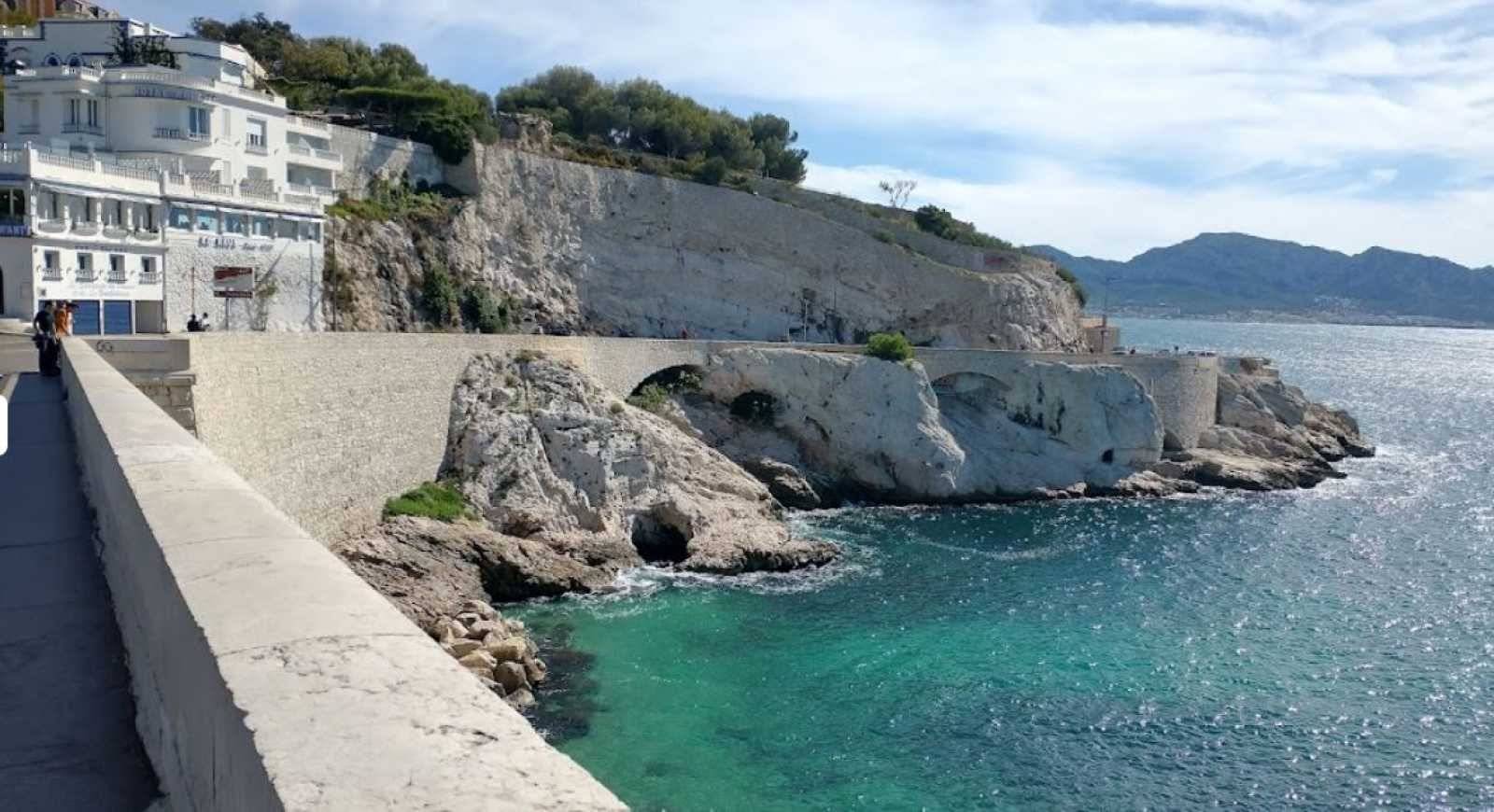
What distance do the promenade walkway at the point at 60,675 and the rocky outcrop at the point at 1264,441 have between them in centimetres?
4302

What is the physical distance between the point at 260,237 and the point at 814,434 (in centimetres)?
1908

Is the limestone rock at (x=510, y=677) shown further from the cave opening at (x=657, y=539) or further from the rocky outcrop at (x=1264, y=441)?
the rocky outcrop at (x=1264, y=441)

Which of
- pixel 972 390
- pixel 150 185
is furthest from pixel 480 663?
pixel 972 390

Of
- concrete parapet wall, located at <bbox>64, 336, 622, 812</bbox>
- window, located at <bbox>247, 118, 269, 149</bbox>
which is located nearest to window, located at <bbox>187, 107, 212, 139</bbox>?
window, located at <bbox>247, 118, 269, 149</bbox>

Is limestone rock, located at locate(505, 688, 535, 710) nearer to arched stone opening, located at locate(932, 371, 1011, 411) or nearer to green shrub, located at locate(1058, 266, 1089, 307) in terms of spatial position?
arched stone opening, located at locate(932, 371, 1011, 411)

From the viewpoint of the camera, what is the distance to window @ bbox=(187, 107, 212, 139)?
33.9 meters

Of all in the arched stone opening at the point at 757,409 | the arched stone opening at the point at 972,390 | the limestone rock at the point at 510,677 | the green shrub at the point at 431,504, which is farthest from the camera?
the arched stone opening at the point at 972,390

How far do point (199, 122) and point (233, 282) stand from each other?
5751 mm

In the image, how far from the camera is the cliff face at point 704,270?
45719 mm

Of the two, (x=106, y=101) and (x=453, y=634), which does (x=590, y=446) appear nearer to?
(x=453, y=634)

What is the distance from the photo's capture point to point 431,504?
86.9ft

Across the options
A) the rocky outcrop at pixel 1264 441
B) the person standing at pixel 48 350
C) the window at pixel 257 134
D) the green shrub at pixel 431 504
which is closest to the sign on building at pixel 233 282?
the window at pixel 257 134

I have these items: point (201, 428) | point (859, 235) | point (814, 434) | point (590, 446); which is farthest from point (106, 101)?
point (859, 235)

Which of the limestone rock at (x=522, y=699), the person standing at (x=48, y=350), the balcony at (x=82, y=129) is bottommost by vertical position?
the limestone rock at (x=522, y=699)
